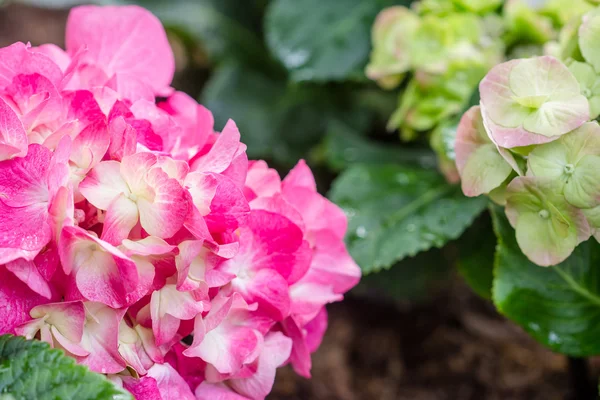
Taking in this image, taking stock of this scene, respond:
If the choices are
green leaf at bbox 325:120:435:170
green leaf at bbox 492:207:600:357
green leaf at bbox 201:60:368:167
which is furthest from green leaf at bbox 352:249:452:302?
green leaf at bbox 492:207:600:357

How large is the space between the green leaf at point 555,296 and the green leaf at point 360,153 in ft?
1.15

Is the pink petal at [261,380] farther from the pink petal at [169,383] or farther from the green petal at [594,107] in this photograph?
the green petal at [594,107]

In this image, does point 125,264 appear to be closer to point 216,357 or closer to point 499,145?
point 216,357

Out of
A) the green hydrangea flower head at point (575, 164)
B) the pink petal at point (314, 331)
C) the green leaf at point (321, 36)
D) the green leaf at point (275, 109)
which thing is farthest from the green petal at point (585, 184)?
the green leaf at point (275, 109)

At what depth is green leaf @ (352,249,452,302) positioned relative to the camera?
0.98 meters

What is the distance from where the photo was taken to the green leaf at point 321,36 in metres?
0.95

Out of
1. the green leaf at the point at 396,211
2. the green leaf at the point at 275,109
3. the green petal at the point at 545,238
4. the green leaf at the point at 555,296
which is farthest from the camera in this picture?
the green leaf at the point at 275,109

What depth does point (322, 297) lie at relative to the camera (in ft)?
1.61

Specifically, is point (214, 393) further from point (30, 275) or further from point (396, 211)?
point (396, 211)

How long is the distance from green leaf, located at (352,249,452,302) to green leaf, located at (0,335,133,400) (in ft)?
2.17

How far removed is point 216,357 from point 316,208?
0.15 m

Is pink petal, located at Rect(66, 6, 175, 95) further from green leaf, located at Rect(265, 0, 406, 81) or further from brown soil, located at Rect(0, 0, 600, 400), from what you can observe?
brown soil, located at Rect(0, 0, 600, 400)

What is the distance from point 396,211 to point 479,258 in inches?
4.7

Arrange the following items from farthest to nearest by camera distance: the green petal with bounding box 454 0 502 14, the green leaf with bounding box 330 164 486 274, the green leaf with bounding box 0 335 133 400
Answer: the green petal with bounding box 454 0 502 14, the green leaf with bounding box 330 164 486 274, the green leaf with bounding box 0 335 133 400
